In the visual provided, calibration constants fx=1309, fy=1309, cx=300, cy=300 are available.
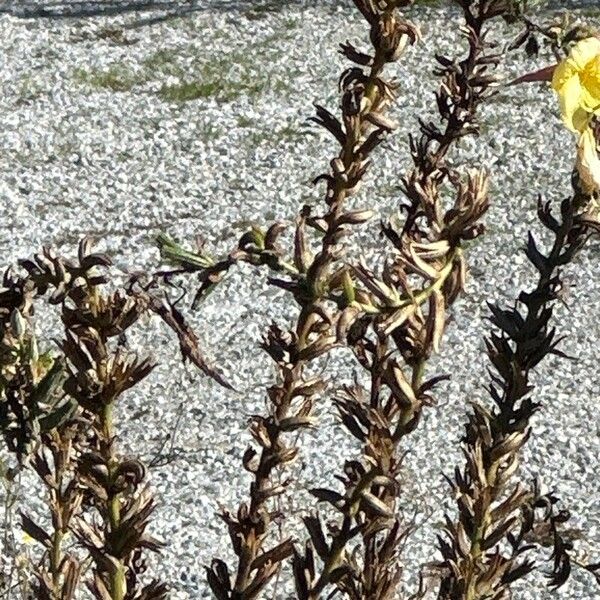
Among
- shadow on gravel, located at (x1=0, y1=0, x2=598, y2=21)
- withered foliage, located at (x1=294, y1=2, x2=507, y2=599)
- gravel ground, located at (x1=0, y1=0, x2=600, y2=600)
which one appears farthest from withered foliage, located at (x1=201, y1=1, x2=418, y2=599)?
shadow on gravel, located at (x1=0, y1=0, x2=598, y2=21)

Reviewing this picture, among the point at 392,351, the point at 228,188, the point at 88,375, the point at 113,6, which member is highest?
the point at 113,6

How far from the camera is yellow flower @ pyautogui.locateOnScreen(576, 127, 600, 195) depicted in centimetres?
83

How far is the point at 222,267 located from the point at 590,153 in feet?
0.81

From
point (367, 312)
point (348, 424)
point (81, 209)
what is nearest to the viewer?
point (367, 312)

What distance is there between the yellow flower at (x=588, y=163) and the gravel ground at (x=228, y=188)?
218 centimetres

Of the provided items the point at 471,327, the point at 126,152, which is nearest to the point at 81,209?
the point at 126,152

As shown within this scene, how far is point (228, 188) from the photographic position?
212 inches

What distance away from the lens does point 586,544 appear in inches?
133

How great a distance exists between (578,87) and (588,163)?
0.17 ft

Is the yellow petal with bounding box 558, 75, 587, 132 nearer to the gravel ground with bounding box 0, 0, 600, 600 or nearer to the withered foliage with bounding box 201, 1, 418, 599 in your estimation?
the withered foliage with bounding box 201, 1, 418, 599

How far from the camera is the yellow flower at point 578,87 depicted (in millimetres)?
830

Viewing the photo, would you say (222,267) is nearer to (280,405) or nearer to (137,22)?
(280,405)

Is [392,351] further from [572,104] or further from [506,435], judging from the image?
[572,104]

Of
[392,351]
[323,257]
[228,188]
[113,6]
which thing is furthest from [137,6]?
[323,257]
